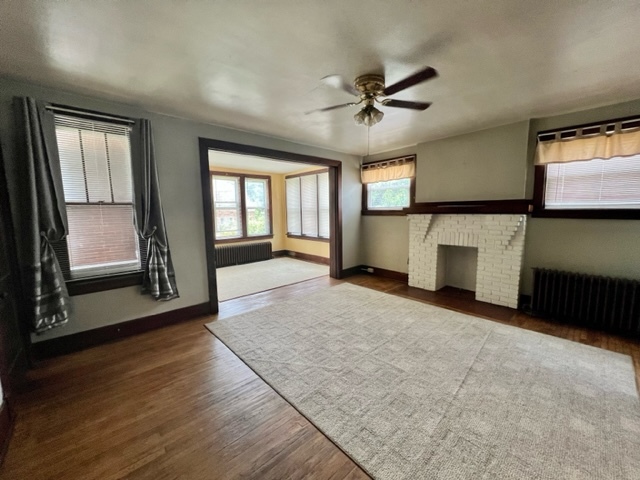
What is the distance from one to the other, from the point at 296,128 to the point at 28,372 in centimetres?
370

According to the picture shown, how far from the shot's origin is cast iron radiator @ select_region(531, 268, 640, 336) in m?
2.67

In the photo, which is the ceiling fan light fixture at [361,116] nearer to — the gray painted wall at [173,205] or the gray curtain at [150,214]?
the gray painted wall at [173,205]

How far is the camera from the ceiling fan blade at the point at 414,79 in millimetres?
1661

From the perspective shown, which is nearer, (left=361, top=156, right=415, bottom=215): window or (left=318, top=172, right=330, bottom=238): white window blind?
(left=361, top=156, right=415, bottom=215): window

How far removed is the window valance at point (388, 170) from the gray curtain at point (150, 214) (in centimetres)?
369

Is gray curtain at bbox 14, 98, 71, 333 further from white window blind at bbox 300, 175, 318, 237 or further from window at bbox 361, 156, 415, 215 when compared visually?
white window blind at bbox 300, 175, 318, 237

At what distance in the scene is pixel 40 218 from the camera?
224 centimetres

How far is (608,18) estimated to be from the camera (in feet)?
4.73

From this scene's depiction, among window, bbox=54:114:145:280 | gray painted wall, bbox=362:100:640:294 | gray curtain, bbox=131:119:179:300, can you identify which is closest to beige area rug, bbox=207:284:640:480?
gray curtain, bbox=131:119:179:300

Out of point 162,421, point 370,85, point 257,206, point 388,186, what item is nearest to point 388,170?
point 388,186

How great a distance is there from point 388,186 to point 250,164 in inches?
128

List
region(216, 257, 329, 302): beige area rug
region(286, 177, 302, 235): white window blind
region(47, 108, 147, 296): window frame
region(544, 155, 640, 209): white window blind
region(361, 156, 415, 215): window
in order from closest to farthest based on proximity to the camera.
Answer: region(47, 108, 147, 296): window frame
region(544, 155, 640, 209): white window blind
region(216, 257, 329, 302): beige area rug
region(361, 156, 415, 215): window
region(286, 177, 302, 235): white window blind

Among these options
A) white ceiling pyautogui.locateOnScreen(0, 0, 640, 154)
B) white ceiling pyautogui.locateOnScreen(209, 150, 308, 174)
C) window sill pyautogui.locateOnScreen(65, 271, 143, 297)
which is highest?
white ceiling pyautogui.locateOnScreen(209, 150, 308, 174)

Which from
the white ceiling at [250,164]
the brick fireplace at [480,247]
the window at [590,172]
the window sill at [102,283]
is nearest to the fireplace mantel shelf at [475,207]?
the brick fireplace at [480,247]
